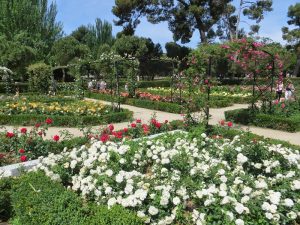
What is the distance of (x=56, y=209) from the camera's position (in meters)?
3.47

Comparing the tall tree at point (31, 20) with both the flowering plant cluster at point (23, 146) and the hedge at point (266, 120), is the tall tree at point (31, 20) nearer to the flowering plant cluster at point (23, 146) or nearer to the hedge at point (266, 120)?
the hedge at point (266, 120)

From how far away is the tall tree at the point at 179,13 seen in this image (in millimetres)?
29309

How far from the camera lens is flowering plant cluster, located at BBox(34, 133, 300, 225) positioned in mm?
3371

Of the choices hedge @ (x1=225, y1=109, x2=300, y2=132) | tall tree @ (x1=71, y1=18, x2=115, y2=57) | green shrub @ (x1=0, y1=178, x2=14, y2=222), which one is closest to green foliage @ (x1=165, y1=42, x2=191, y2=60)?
tall tree @ (x1=71, y1=18, x2=115, y2=57)

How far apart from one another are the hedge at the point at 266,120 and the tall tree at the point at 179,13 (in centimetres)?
1828

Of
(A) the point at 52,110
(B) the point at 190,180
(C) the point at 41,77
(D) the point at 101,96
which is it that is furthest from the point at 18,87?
(B) the point at 190,180

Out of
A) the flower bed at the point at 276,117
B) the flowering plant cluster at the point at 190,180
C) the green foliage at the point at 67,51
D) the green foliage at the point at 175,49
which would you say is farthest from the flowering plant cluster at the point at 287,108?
the green foliage at the point at 67,51

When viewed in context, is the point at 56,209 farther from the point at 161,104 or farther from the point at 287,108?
the point at 161,104

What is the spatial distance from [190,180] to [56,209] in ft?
4.61

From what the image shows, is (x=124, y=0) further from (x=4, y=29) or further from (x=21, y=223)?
(x=21, y=223)

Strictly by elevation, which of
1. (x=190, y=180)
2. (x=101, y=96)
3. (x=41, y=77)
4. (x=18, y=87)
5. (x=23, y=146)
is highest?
(x=41, y=77)

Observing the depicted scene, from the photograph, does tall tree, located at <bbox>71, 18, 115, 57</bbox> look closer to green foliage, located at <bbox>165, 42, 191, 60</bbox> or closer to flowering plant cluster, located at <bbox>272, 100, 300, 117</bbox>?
green foliage, located at <bbox>165, 42, 191, 60</bbox>

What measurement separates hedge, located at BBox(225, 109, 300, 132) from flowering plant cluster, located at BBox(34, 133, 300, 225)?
5.74m

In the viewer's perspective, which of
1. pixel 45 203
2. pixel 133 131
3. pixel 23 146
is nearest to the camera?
pixel 45 203
